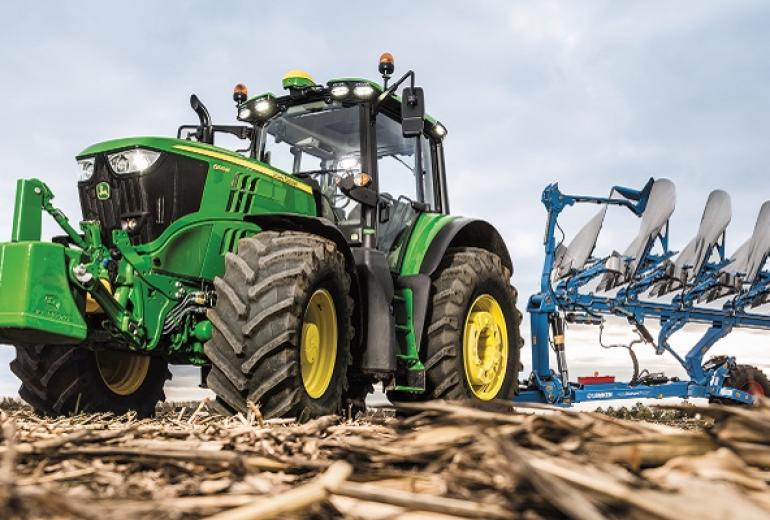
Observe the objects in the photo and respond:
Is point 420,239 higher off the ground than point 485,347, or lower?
higher

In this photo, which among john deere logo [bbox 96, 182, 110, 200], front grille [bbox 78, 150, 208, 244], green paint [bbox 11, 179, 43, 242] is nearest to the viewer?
green paint [bbox 11, 179, 43, 242]

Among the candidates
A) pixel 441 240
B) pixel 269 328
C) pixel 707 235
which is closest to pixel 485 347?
pixel 441 240

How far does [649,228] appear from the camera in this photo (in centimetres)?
893

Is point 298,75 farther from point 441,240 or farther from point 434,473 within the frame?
point 434,473

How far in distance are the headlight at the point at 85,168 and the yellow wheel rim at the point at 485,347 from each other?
2864 mm

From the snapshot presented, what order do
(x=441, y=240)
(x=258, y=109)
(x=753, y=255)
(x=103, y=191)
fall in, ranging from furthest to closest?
(x=753, y=255)
(x=258, y=109)
(x=441, y=240)
(x=103, y=191)

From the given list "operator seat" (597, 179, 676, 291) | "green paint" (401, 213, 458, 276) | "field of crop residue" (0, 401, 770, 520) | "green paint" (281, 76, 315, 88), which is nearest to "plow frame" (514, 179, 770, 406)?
"operator seat" (597, 179, 676, 291)

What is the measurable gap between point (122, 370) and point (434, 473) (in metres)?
4.79

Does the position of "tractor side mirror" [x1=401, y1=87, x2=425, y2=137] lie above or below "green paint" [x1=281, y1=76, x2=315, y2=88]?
below

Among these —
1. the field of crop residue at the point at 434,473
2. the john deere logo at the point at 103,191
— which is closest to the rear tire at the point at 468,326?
the john deere logo at the point at 103,191

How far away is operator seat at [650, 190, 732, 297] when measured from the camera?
30.9 feet

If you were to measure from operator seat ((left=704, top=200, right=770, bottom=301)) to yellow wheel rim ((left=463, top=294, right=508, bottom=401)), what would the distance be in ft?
14.3

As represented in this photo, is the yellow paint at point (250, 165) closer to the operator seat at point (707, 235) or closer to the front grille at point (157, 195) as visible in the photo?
the front grille at point (157, 195)

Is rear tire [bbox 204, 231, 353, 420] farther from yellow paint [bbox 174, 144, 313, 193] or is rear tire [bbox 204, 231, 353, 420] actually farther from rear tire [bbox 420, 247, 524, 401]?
rear tire [bbox 420, 247, 524, 401]
